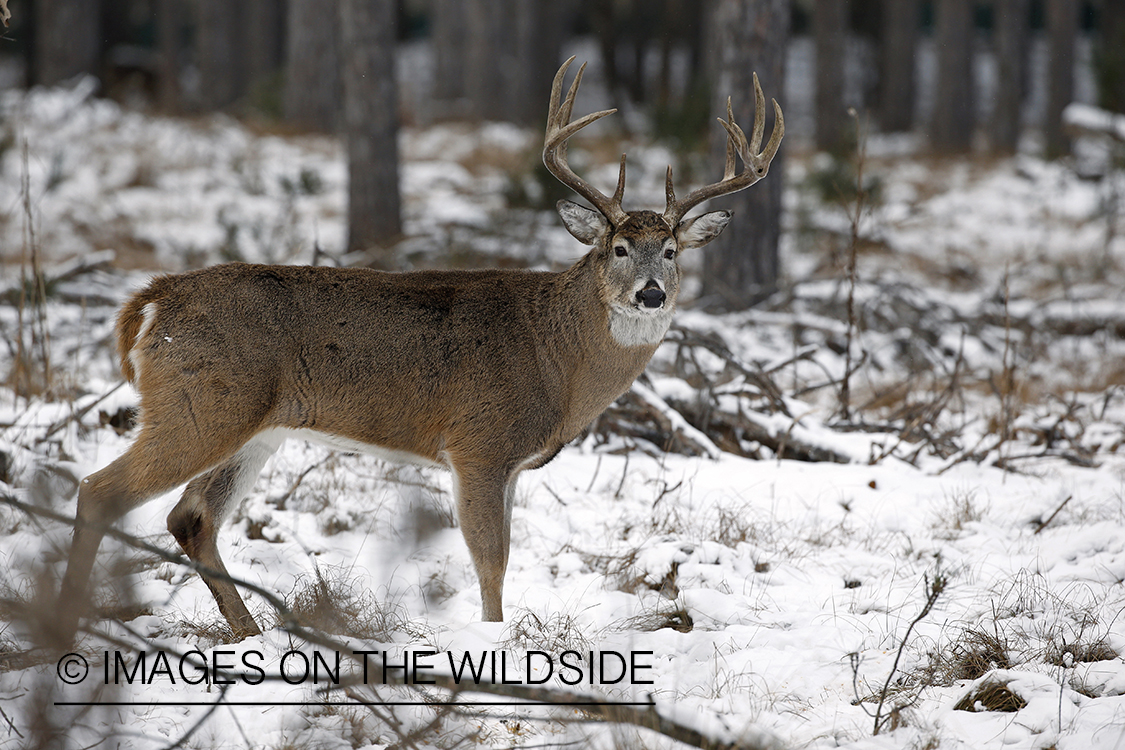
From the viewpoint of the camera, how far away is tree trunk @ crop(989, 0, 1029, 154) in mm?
20609

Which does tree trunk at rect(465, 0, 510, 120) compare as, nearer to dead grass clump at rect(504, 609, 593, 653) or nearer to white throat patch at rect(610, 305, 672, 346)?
white throat patch at rect(610, 305, 672, 346)

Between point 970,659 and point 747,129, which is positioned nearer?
point 970,659

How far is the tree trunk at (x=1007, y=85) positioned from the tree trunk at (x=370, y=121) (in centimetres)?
1518

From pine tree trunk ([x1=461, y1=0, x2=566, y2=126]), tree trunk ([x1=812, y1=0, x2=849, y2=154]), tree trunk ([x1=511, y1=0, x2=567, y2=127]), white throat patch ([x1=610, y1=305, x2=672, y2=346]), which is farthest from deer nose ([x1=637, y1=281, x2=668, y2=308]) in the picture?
tree trunk ([x1=812, y1=0, x2=849, y2=154])

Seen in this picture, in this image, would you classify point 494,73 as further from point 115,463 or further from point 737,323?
point 115,463

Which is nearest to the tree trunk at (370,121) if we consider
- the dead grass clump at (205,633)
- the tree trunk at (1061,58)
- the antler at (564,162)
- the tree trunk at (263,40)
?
the antler at (564,162)

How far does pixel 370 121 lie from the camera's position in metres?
9.77

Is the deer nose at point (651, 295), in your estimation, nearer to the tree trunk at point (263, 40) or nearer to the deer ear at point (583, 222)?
the deer ear at point (583, 222)

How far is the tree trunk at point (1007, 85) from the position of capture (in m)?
20.6

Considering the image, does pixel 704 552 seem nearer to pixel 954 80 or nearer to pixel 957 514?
pixel 957 514

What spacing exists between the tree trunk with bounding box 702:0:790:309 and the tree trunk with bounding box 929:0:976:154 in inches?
572

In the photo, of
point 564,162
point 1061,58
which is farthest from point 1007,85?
point 564,162

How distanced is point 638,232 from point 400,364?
121 cm

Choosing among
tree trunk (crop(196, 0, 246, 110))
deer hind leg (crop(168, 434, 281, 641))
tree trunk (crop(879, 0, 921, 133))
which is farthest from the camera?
tree trunk (crop(879, 0, 921, 133))
